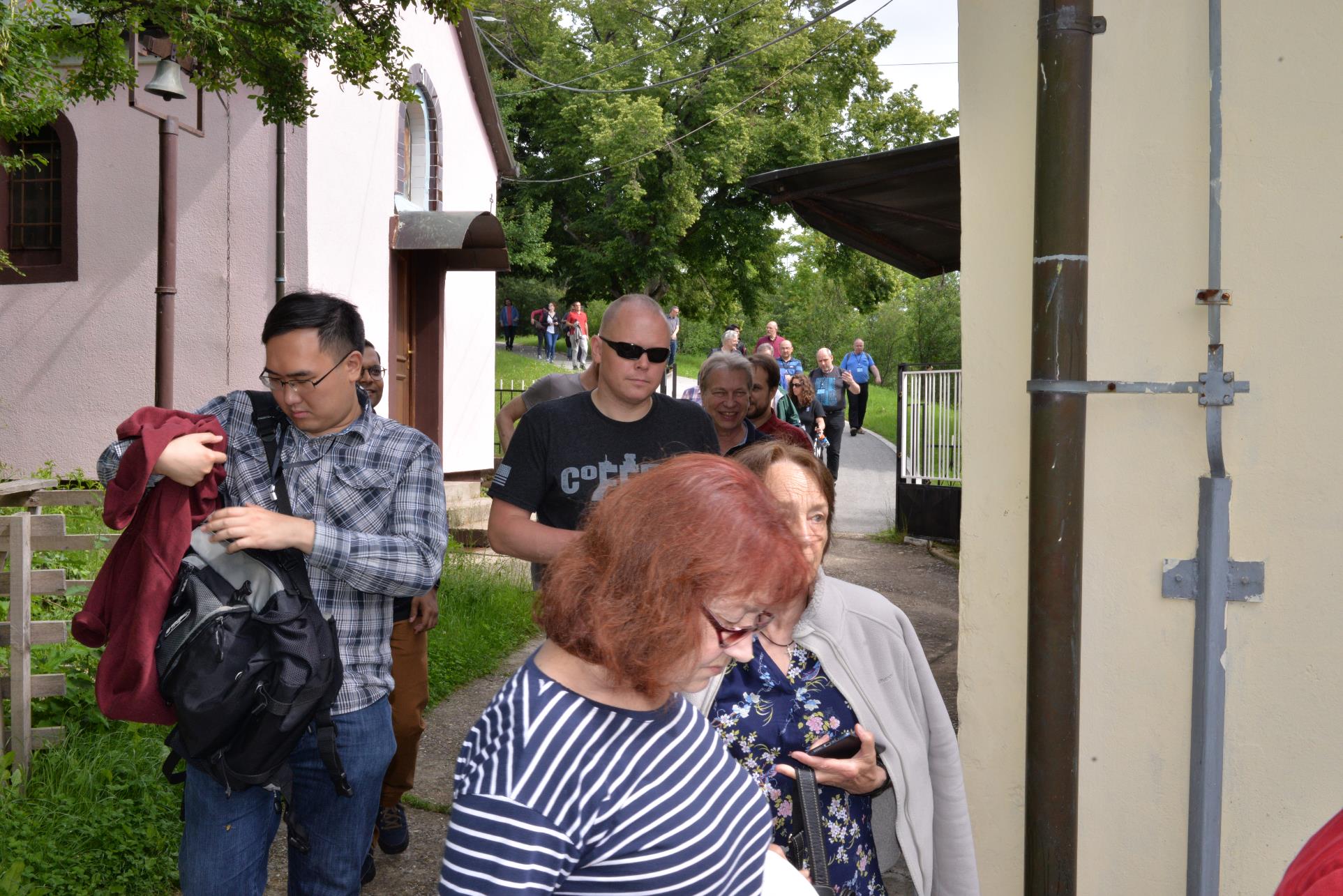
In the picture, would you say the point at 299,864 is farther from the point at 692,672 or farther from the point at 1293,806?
the point at 1293,806

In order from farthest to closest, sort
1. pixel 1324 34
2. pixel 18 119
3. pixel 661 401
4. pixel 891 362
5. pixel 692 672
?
1. pixel 891 362
2. pixel 18 119
3. pixel 661 401
4. pixel 1324 34
5. pixel 692 672

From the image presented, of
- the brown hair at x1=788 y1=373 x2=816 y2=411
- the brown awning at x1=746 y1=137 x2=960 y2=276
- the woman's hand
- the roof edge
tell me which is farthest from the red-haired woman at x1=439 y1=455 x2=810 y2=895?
the roof edge

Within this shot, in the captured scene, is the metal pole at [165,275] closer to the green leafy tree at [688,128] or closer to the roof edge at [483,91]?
the roof edge at [483,91]

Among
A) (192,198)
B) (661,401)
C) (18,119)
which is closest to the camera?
(661,401)

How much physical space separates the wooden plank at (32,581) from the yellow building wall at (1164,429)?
3.75m

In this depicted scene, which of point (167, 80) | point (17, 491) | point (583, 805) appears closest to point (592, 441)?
point (583, 805)

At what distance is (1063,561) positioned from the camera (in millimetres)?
2914

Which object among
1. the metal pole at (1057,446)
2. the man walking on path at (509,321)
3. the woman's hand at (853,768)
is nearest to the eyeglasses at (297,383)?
the woman's hand at (853,768)

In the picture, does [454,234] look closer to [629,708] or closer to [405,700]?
[405,700]

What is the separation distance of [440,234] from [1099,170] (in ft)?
36.9

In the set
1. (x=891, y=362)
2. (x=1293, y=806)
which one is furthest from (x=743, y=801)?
(x=891, y=362)

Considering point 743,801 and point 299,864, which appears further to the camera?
point 299,864

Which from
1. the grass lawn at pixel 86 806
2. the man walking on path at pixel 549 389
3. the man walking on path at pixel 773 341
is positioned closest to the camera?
the grass lawn at pixel 86 806

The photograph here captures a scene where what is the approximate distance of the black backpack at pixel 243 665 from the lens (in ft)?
7.99
